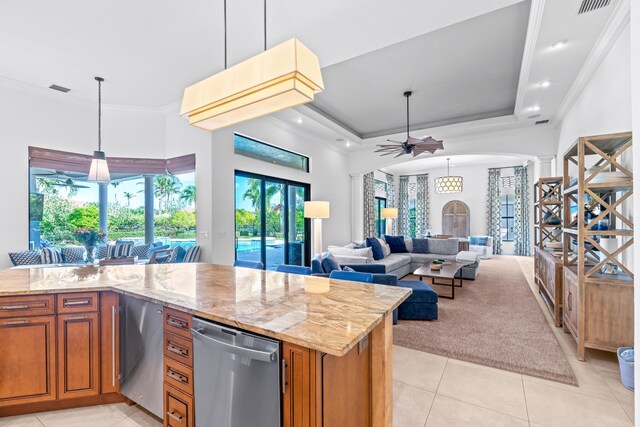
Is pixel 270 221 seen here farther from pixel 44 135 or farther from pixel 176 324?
pixel 176 324

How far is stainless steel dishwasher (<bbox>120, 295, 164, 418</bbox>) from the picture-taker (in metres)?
1.92

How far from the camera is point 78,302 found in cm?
210

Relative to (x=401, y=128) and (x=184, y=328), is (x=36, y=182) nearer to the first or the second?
(x=184, y=328)

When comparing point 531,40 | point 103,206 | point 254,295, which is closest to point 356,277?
point 254,295

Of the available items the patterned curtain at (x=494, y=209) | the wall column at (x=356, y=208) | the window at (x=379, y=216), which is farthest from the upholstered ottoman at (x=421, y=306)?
the patterned curtain at (x=494, y=209)

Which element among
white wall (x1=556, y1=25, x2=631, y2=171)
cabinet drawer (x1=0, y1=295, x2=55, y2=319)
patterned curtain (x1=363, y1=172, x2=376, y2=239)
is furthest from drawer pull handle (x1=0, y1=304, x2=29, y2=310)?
patterned curtain (x1=363, y1=172, x2=376, y2=239)

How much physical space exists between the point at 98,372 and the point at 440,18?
4056mm

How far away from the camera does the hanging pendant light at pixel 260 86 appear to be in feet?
5.38

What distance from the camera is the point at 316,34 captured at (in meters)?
2.98

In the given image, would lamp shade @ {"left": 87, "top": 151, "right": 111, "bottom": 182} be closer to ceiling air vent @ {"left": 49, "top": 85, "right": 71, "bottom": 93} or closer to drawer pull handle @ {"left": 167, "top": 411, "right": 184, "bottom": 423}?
ceiling air vent @ {"left": 49, "top": 85, "right": 71, "bottom": 93}

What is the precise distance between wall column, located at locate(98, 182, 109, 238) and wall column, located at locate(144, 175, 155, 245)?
603 millimetres

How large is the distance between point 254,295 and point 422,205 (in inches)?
447

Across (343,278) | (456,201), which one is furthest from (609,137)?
(456,201)

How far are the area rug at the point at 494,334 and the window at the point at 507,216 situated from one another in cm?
619
